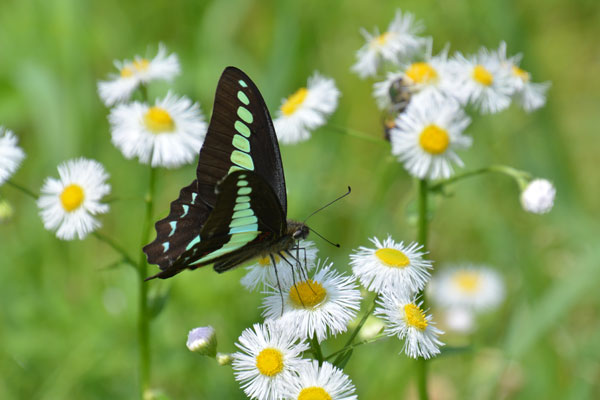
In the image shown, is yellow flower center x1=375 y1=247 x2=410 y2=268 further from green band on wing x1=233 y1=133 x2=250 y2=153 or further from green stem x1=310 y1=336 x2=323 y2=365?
green band on wing x1=233 y1=133 x2=250 y2=153

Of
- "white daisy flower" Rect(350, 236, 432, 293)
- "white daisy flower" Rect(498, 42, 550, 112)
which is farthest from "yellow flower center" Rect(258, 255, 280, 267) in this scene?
"white daisy flower" Rect(498, 42, 550, 112)

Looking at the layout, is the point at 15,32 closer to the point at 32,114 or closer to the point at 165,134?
the point at 32,114

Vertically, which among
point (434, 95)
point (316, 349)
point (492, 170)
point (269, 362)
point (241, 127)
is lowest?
point (269, 362)

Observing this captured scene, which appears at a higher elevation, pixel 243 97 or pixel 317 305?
pixel 243 97

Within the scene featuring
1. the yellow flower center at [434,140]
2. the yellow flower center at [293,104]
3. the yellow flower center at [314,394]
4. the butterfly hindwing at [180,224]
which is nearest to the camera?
the yellow flower center at [314,394]

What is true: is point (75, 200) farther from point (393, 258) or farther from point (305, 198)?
point (305, 198)

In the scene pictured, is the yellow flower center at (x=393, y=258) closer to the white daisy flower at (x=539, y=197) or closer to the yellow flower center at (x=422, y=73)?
the white daisy flower at (x=539, y=197)

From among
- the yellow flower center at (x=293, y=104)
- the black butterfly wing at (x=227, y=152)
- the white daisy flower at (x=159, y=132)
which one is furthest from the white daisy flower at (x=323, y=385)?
the yellow flower center at (x=293, y=104)

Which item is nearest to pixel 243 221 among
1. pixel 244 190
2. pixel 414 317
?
pixel 244 190
